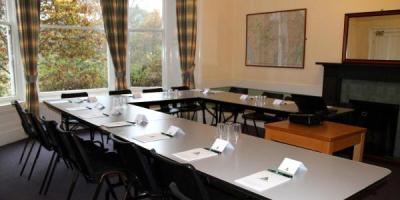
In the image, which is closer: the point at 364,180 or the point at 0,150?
the point at 364,180

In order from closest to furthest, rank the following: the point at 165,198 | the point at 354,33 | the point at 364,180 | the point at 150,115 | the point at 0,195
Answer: the point at 364,180 < the point at 165,198 < the point at 0,195 < the point at 150,115 < the point at 354,33

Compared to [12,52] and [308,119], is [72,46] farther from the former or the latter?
[308,119]

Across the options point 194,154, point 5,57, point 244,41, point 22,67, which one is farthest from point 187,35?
point 194,154

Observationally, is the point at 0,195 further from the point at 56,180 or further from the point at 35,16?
the point at 35,16

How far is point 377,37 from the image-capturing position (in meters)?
5.00

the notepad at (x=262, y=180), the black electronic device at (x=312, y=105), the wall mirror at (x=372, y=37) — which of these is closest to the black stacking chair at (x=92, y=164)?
the notepad at (x=262, y=180)

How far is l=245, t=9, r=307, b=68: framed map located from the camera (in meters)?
6.05

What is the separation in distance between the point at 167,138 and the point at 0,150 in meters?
3.40

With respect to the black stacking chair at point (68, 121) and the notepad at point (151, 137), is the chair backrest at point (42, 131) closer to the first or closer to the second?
the black stacking chair at point (68, 121)

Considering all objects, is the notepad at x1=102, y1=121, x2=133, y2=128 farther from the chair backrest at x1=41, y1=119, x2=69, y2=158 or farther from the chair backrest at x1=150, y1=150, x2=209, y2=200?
the chair backrest at x1=150, y1=150, x2=209, y2=200

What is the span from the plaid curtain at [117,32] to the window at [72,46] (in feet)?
1.16

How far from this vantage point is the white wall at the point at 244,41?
5.54 meters

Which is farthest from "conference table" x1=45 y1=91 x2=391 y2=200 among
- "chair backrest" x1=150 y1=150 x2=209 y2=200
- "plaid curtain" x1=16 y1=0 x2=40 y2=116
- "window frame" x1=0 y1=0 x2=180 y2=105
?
"window frame" x1=0 y1=0 x2=180 y2=105

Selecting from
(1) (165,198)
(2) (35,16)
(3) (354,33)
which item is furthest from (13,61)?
(3) (354,33)
